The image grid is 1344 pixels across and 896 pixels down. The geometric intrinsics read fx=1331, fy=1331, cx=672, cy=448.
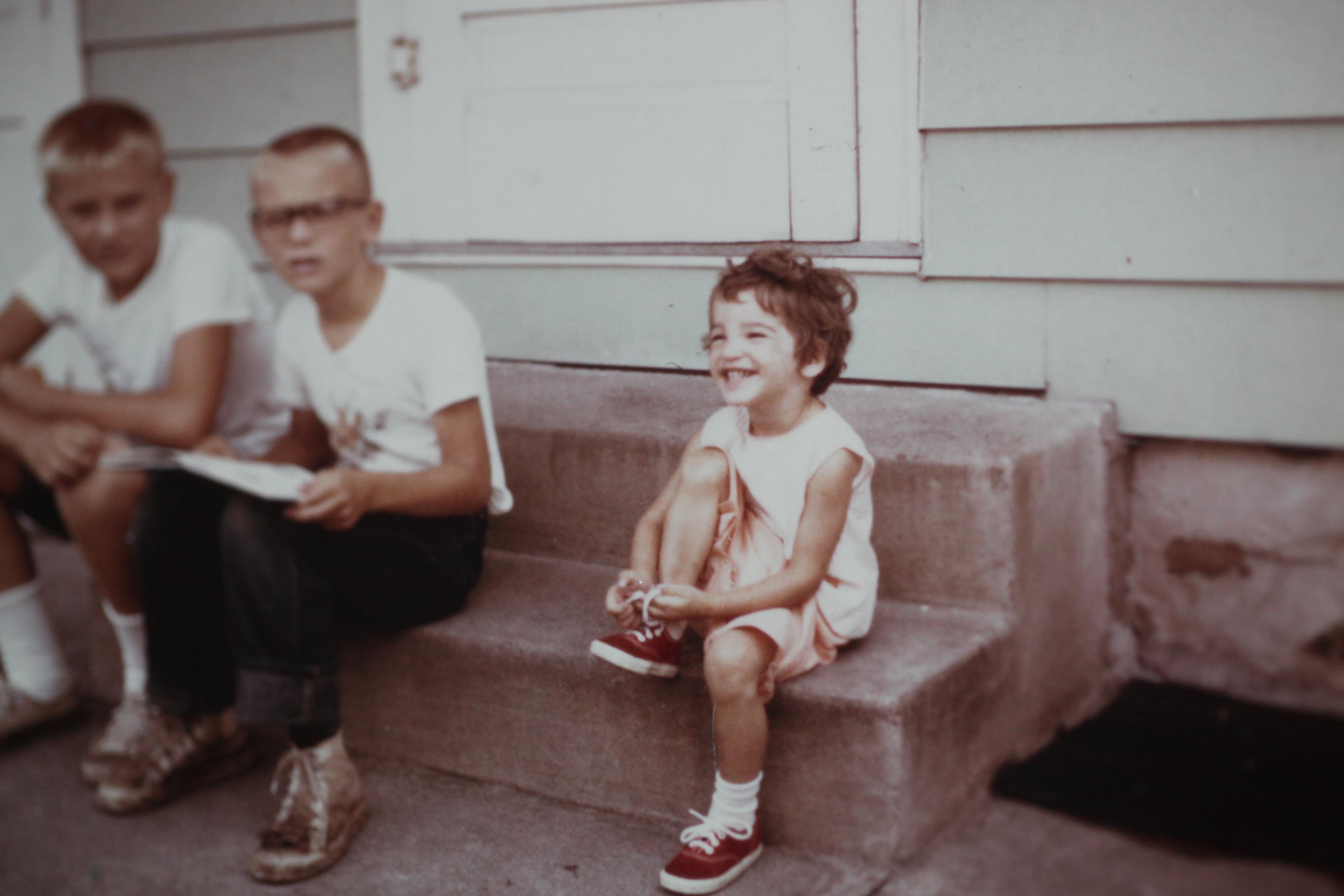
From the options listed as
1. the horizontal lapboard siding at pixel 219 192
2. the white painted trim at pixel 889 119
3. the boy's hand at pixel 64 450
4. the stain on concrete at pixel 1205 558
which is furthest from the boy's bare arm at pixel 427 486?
the horizontal lapboard siding at pixel 219 192

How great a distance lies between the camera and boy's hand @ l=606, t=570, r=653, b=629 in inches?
79.4

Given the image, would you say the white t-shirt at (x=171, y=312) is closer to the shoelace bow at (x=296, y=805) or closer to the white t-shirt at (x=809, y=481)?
the shoelace bow at (x=296, y=805)

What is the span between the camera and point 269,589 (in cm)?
220

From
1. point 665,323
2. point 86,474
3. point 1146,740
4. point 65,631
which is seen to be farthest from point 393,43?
point 1146,740

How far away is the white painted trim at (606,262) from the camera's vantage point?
2.65 m

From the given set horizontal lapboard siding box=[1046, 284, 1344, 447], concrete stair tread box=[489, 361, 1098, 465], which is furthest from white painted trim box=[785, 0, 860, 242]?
horizontal lapboard siding box=[1046, 284, 1344, 447]

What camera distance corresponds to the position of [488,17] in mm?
3186

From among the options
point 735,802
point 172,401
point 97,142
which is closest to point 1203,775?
point 735,802

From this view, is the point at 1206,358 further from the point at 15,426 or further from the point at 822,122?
the point at 15,426

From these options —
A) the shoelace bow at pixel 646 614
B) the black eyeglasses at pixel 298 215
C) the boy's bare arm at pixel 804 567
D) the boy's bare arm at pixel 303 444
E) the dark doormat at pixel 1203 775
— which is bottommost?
the dark doormat at pixel 1203 775

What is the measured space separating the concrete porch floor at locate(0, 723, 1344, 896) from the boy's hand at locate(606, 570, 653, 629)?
412mm

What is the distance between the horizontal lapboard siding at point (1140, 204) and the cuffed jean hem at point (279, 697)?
1.40 m

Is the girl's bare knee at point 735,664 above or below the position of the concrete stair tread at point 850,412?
below

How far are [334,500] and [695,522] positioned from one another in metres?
0.58
